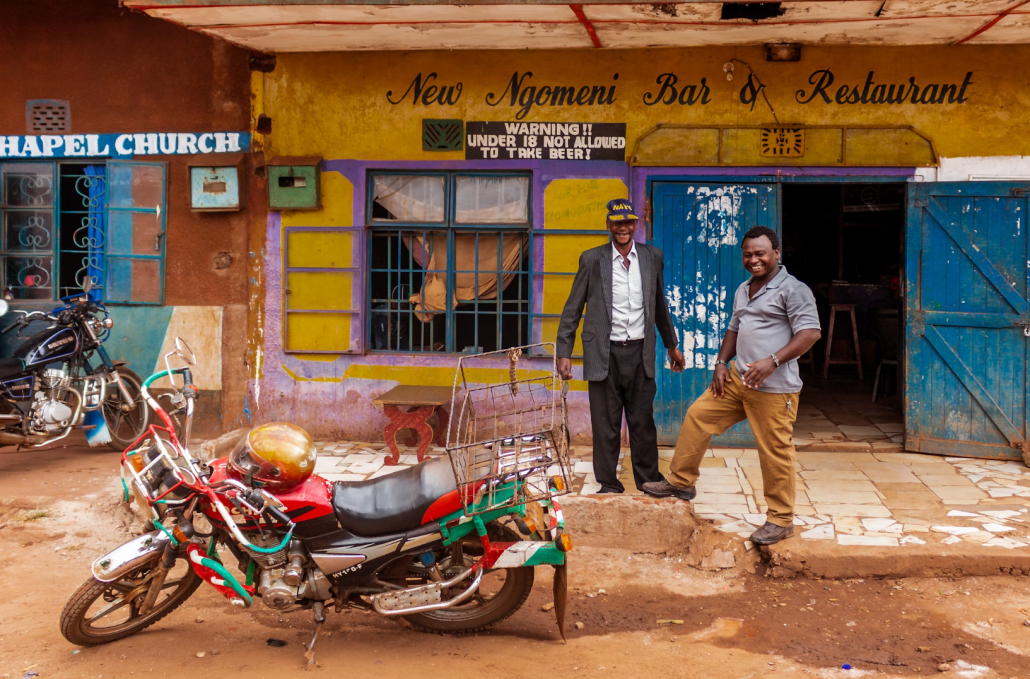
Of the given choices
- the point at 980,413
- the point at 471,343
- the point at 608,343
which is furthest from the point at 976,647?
the point at 471,343

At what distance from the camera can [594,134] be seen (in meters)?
7.27

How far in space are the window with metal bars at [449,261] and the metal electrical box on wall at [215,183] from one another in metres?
1.18

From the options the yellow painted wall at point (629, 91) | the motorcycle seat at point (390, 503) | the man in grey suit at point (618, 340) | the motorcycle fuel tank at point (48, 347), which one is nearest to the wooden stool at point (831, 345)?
the yellow painted wall at point (629, 91)

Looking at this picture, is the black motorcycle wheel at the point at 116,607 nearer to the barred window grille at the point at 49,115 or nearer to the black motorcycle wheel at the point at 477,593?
the black motorcycle wheel at the point at 477,593

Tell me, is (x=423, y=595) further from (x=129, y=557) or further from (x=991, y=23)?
(x=991, y=23)

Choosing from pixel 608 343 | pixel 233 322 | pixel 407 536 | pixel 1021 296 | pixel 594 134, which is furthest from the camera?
pixel 233 322

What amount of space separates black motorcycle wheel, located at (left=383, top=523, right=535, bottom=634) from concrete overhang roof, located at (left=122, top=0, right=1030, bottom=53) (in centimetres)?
379

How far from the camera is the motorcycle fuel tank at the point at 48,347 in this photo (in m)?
6.91

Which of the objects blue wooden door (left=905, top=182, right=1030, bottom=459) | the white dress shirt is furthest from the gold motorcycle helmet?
blue wooden door (left=905, top=182, right=1030, bottom=459)

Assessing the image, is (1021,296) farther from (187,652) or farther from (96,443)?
(96,443)

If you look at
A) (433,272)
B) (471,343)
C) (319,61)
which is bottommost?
(471,343)

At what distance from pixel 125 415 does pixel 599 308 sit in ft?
14.4

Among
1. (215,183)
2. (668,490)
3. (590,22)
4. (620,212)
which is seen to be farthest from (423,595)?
(215,183)

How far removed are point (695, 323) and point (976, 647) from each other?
12.0 feet
